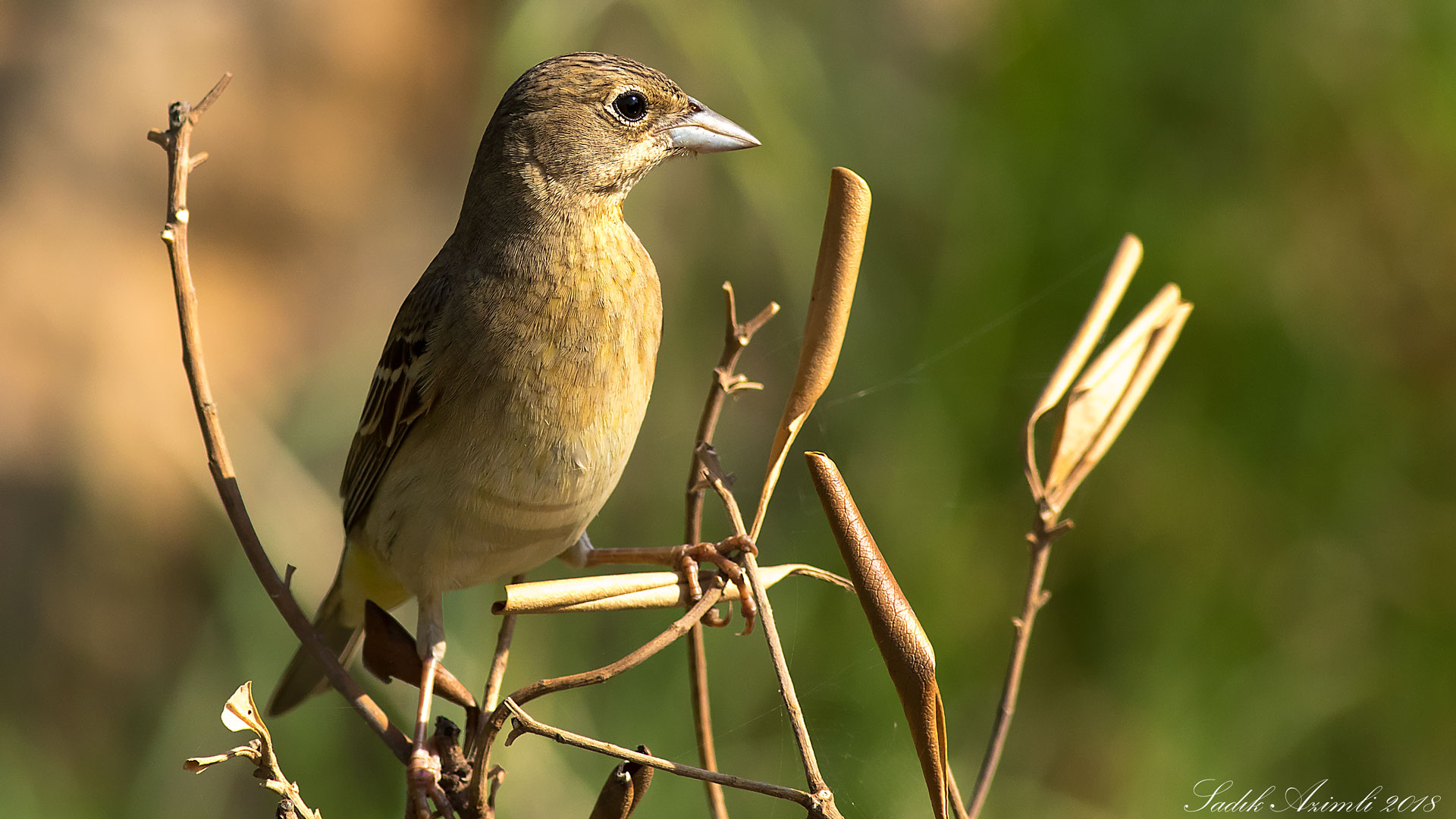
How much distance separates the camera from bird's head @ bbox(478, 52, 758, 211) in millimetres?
2145

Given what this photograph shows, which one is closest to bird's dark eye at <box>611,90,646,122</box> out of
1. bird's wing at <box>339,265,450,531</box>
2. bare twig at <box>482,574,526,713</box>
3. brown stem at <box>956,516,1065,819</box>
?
bird's wing at <box>339,265,450,531</box>

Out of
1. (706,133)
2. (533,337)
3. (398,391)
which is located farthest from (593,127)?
(398,391)

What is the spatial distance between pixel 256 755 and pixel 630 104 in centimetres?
144

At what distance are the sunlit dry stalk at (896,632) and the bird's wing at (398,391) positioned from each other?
136 centimetres

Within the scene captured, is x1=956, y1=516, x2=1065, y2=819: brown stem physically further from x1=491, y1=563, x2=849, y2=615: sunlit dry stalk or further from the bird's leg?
the bird's leg

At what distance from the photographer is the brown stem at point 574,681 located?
0.97 m

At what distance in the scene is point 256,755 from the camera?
1065 mm

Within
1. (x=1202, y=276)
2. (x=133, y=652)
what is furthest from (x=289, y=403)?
(x=1202, y=276)

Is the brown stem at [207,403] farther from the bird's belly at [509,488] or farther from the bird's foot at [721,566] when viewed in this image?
the bird's belly at [509,488]

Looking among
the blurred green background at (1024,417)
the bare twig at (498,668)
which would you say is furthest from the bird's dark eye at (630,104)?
the bare twig at (498,668)

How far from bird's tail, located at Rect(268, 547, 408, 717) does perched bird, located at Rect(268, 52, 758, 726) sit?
0.25 meters

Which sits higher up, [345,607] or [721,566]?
[721,566]

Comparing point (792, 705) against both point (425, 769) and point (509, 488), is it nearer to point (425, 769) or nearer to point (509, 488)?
point (425, 769)

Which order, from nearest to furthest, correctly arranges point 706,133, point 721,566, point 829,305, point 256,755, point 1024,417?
point 256,755, point 829,305, point 721,566, point 706,133, point 1024,417
